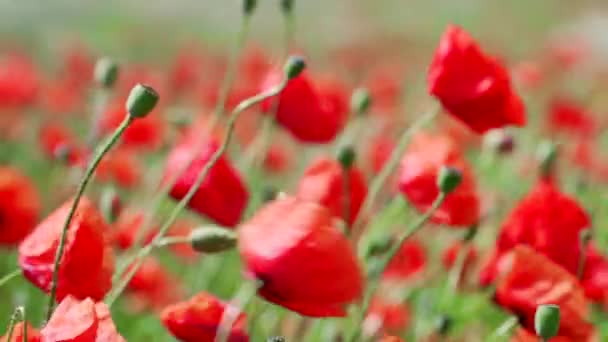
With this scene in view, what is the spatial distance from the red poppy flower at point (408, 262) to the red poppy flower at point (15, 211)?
65 centimetres

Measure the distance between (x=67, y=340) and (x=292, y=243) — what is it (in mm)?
204

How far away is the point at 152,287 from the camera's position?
74.5 inches

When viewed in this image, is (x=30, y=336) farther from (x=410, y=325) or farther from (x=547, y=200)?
(x=410, y=325)

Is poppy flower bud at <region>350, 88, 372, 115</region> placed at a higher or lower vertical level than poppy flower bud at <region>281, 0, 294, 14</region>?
lower

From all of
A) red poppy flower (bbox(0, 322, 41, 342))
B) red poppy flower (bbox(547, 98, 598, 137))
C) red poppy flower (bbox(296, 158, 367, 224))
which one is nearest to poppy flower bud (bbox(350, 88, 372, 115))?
red poppy flower (bbox(296, 158, 367, 224))

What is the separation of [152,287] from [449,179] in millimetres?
829

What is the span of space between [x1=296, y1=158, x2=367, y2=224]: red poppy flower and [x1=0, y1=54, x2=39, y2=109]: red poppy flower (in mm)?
1989

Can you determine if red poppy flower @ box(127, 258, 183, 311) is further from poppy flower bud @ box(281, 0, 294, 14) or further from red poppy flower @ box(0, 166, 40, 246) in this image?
poppy flower bud @ box(281, 0, 294, 14)

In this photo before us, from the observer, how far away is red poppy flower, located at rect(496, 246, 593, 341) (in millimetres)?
1107

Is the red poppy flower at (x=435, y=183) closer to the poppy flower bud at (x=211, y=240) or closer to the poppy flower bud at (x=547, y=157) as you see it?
the poppy flower bud at (x=547, y=157)

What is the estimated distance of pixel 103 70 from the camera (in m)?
1.46

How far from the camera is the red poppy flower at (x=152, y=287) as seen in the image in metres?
1.76

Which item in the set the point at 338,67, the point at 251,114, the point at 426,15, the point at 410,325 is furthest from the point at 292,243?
the point at 426,15

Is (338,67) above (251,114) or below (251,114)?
below
